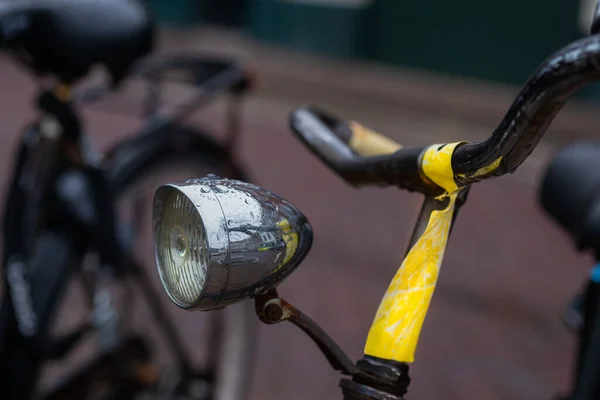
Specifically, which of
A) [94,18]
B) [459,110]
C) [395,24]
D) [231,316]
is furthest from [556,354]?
[395,24]

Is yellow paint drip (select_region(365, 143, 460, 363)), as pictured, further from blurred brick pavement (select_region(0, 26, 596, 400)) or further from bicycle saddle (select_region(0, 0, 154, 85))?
blurred brick pavement (select_region(0, 26, 596, 400))

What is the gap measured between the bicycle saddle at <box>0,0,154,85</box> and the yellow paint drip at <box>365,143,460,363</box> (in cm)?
109

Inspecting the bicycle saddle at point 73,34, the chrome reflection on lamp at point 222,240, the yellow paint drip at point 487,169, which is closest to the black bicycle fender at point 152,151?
the bicycle saddle at point 73,34

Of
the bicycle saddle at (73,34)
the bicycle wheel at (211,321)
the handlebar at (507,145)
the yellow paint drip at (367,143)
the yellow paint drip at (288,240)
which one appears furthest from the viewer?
the bicycle wheel at (211,321)

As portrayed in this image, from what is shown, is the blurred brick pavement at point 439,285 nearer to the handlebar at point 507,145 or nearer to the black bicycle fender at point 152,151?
the black bicycle fender at point 152,151

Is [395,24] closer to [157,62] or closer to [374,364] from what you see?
[157,62]

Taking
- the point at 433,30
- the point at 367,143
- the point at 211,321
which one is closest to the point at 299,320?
the point at 367,143

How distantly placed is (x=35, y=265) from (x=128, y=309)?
0.58m

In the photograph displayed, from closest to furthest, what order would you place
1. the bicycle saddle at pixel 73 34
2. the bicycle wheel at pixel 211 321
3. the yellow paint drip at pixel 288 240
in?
1. the yellow paint drip at pixel 288 240
2. the bicycle saddle at pixel 73 34
3. the bicycle wheel at pixel 211 321

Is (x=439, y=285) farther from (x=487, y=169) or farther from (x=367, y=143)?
(x=487, y=169)

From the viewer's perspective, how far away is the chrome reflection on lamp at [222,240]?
83 cm

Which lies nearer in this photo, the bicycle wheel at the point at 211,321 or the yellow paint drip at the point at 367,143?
the yellow paint drip at the point at 367,143

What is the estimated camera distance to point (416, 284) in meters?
0.94

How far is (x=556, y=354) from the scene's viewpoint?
3758mm
